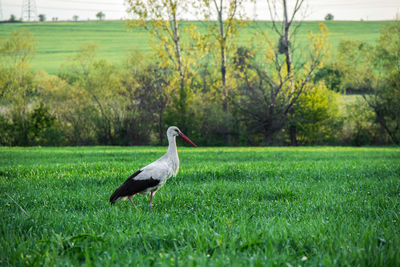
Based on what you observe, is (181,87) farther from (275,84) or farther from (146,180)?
(146,180)

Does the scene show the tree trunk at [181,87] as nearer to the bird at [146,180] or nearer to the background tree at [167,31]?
the background tree at [167,31]

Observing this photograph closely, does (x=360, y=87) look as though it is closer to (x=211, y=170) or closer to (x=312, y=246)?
(x=211, y=170)

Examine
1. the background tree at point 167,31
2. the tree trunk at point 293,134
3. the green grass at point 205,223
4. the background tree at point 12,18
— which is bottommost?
the tree trunk at point 293,134

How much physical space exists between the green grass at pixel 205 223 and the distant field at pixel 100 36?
6366 cm

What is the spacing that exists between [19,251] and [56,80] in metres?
34.4

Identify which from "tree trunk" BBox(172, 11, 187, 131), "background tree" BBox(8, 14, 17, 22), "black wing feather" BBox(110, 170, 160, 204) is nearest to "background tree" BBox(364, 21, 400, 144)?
"tree trunk" BBox(172, 11, 187, 131)

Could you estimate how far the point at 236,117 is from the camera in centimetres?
2912

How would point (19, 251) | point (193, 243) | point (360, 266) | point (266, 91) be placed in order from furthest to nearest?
point (266, 91)
point (193, 243)
point (19, 251)
point (360, 266)

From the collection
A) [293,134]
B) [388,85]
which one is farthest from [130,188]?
[388,85]

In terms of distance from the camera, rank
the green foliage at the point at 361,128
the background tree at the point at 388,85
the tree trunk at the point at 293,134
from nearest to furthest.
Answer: the tree trunk at the point at 293,134
the background tree at the point at 388,85
the green foliage at the point at 361,128

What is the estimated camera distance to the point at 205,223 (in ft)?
14.2

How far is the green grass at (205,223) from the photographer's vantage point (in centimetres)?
303

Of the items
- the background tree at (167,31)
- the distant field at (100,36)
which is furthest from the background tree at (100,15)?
the background tree at (167,31)

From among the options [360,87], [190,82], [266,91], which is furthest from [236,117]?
[360,87]
